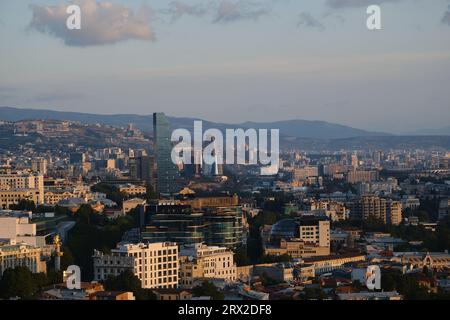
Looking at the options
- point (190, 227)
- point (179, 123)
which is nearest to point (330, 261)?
point (190, 227)

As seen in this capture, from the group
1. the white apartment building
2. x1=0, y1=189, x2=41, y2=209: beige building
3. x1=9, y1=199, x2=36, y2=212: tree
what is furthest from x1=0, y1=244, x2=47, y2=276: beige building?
x1=0, y1=189, x2=41, y2=209: beige building

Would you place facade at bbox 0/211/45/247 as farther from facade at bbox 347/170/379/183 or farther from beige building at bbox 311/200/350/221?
facade at bbox 347/170/379/183

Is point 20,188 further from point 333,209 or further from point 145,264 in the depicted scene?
point 145,264

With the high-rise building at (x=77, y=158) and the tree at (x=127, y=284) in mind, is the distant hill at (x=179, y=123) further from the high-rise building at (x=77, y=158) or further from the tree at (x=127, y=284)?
the tree at (x=127, y=284)

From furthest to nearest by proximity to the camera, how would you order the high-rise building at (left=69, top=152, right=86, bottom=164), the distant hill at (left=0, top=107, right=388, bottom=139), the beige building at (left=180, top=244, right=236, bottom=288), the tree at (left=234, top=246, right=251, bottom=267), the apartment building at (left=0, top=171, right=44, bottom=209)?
the high-rise building at (left=69, top=152, right=86, bottom=164)
the distant hill at (left=0, top=107, right=388, bottom=139)
the apartment building at (left=0, top=171, right=44, bottom=209)
the tree at (left=234, top=246, right=251, bottom=267)
the beige building at (left=180, top=244, right=236, bottom=288)

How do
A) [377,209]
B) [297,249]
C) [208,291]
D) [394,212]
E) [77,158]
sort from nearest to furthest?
[208,291] < [297,249] < [394,212] < [377,209] < [77,158]

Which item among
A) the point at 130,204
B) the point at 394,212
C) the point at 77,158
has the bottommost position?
the point at 394,212
